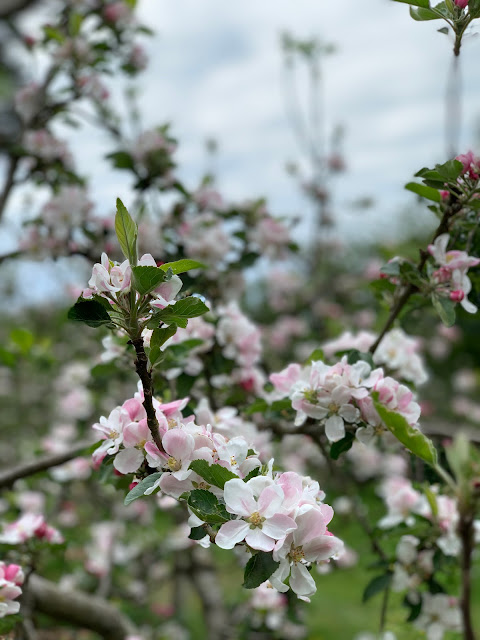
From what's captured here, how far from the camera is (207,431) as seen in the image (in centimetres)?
87

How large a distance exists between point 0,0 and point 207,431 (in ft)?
10.9

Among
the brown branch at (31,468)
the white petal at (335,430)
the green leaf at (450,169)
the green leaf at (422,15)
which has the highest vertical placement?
the green leaf at (422,15)

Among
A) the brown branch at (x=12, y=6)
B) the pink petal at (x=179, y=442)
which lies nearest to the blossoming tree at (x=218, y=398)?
the pink petal at (x=179, y=442)

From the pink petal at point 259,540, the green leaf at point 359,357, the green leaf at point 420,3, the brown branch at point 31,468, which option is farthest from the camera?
the brown branch at point 31,468

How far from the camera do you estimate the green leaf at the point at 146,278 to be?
75 centimetres

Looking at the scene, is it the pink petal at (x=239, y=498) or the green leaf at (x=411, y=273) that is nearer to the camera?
the pink petal at (x=239, y=498)

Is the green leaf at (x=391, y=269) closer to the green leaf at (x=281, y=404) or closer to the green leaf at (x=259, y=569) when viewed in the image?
the green leaf at (x=281, y=404)

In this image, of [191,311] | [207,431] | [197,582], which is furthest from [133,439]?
[197,582]

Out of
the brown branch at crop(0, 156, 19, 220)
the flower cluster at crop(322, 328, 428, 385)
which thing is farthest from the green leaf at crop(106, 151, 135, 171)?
the flower cluster at crop(322, 328, 428, 385)

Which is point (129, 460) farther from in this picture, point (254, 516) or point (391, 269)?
point (391, 269)

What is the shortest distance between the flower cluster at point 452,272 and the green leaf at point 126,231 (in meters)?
0.67

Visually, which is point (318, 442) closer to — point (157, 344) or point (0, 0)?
point (157, 344)

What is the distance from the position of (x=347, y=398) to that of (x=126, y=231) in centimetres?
52

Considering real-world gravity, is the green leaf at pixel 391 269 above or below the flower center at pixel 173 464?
above
